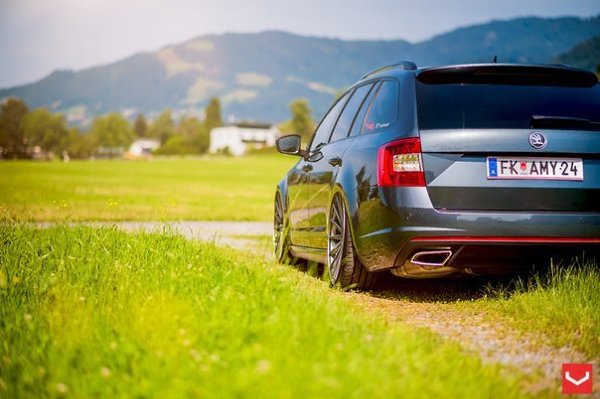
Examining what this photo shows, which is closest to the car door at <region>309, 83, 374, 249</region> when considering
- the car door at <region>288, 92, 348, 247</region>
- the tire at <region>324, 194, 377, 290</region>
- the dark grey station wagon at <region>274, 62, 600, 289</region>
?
the car door at <region>288, 92, 348, 247</region>

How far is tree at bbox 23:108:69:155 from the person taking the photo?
182875 millimetres

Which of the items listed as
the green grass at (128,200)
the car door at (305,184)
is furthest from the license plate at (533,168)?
the green grass at (128,200)

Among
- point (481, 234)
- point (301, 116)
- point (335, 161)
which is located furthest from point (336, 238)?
point (301, 116)

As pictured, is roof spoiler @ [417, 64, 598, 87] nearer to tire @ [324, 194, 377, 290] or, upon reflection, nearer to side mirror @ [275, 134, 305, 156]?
tire @ [324, 194, 377, 290]

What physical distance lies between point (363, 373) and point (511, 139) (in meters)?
2.80

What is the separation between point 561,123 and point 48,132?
18919cm

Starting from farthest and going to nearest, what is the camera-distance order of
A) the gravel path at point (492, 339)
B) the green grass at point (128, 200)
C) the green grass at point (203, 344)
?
the green grass at point (128, 200) < the gravel path at point (492, 339) < the green grass at point (203, 344)

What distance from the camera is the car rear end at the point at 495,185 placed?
5703mm

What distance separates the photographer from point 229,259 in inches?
281

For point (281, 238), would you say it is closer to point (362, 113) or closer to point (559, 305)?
point (362, 113)

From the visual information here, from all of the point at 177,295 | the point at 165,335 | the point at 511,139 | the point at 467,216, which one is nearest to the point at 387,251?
the point at 467,216

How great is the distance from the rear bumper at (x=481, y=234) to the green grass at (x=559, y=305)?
0.77 feet

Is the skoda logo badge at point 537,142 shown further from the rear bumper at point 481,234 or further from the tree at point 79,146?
the tree at point 79,146

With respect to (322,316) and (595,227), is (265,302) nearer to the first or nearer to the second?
(322,316)
